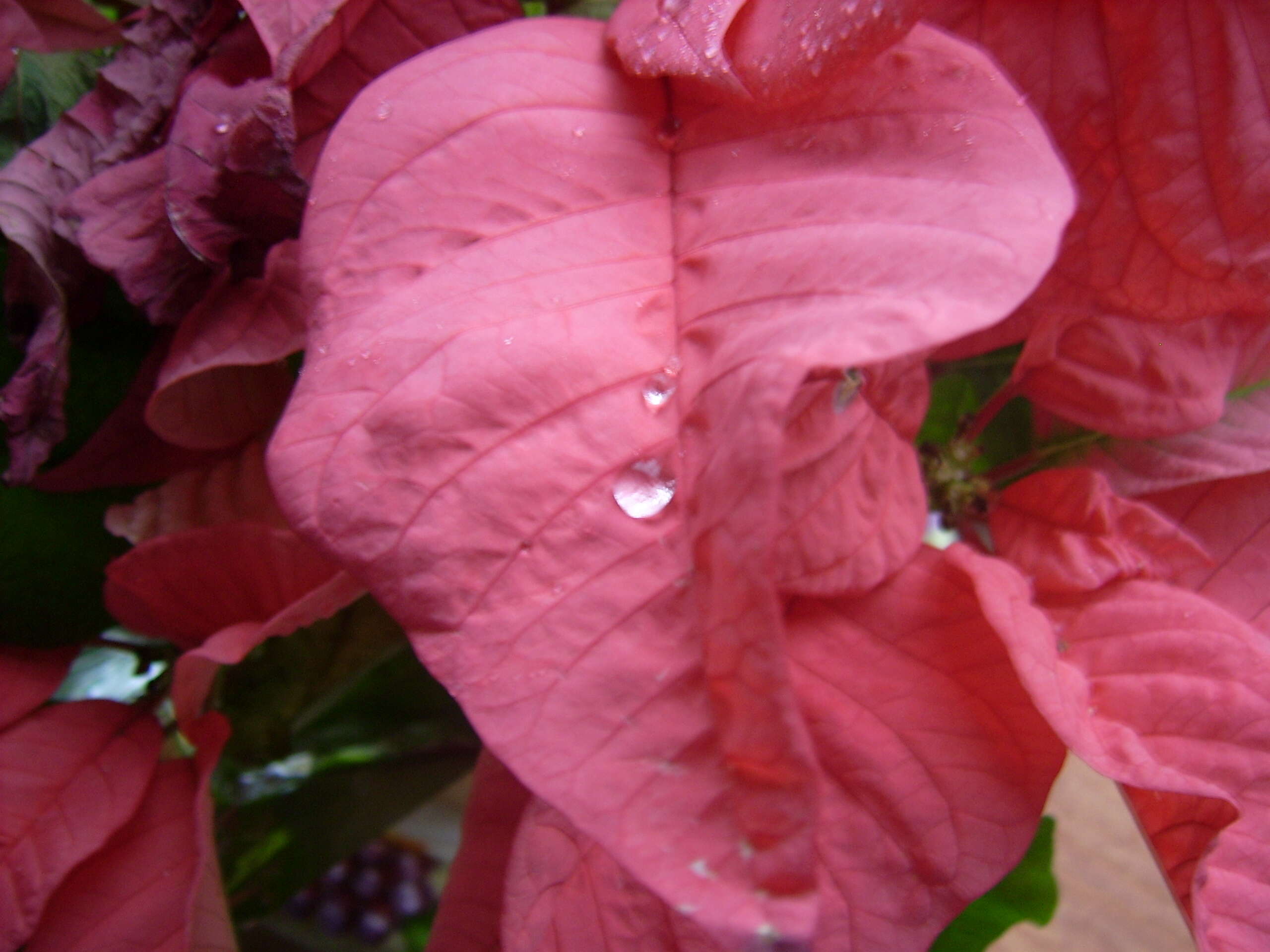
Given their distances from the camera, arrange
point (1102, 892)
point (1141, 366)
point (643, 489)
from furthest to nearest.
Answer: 1. point (1102, 892)
2. point (1141, 366)
3. point (643, 489)

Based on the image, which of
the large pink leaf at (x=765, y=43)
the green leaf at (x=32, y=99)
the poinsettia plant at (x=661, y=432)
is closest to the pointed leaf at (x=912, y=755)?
the poinsettia plant at (x=661, y=432)

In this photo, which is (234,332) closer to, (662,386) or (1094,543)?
(662,386)

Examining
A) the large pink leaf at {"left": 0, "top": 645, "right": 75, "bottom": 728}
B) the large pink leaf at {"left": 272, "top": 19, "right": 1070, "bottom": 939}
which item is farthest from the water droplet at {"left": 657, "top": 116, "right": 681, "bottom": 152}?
the large pink leaf at {"left": 0, "top": 645, "right": 75, "bottom": 728}

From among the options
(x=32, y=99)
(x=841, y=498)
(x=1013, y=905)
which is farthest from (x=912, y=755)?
(x=32, y=99)

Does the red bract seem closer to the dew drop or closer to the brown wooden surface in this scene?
the dew drop

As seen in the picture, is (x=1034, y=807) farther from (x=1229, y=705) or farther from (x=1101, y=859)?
(x=1101, y=859)

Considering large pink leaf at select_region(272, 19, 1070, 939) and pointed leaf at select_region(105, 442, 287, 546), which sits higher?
large pink leaf at select_region(272, 19, 1070, 939)
